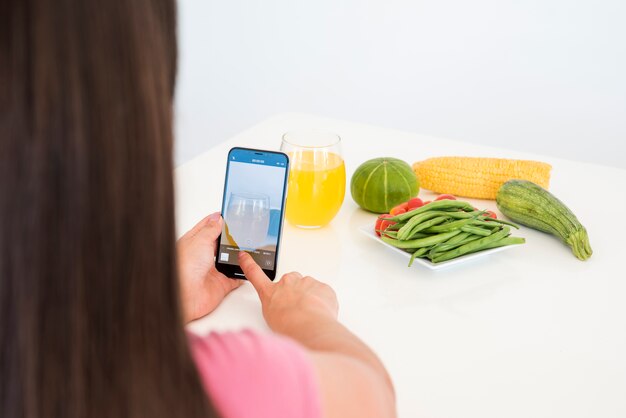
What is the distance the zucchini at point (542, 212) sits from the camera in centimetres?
141

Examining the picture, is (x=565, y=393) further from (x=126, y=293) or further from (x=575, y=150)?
(x=575, y=150)

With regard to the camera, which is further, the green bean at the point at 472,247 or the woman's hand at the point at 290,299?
the green bean at the point at 472,247

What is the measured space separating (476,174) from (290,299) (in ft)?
2.20

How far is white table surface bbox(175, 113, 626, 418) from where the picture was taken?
99cm

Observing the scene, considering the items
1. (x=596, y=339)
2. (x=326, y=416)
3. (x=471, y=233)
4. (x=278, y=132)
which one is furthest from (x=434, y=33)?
(x=326, y=416)

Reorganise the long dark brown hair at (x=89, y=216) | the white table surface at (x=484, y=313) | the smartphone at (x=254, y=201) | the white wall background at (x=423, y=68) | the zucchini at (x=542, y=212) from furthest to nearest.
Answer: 1. the white wall background at (x=423, y=68)
2. the zucchini at (x=542, y=212)
3. the smartphone at (x=254, y=201)
4. the white table surface at (x=484, y=313)
5. the long dark brown hair at (x=89, y=216)

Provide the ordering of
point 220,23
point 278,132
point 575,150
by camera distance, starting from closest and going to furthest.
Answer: point 278,132, point 575,150, point 220,23

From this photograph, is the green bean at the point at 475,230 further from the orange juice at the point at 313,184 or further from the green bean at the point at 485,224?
the orange juice at the point at 313,184

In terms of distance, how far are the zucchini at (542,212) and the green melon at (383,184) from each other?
7.7 inches

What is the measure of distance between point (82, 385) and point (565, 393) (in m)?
0.67

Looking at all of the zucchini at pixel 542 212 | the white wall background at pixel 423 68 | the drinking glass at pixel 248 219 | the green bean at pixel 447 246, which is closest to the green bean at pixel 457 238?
the green bean at pixel 447 246

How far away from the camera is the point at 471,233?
135 cm

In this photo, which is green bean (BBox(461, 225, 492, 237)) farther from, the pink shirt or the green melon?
the pink shirt

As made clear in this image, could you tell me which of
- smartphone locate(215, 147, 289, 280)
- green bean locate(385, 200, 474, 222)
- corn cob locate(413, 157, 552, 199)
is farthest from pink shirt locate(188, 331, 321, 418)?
corn cob locate(413, 157, 552, 199)
